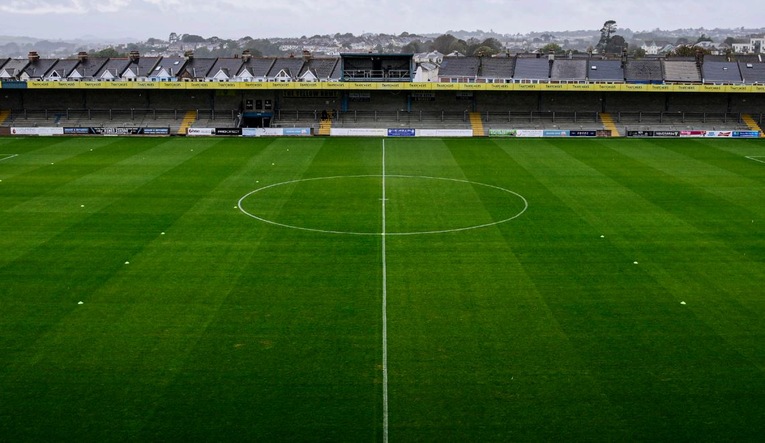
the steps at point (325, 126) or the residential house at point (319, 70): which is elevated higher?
the residential house at point (319, 70)

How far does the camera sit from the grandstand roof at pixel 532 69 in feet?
291

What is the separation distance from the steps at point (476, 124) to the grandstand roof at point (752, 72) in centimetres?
3173

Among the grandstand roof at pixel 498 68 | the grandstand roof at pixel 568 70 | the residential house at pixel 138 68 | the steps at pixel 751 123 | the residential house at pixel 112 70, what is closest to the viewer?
the steps at pixel 751 123

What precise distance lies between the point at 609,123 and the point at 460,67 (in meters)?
26.6

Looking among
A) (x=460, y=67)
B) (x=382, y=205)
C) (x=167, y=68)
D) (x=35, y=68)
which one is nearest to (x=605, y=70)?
(x=460, y=67)

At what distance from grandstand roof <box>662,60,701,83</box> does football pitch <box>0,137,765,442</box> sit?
139 feet

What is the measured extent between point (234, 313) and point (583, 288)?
37.9 ft

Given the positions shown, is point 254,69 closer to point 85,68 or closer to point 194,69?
point 194,69

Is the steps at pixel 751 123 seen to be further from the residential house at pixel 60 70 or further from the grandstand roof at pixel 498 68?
the residential house at pixel 60 70

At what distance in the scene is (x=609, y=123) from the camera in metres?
72.7

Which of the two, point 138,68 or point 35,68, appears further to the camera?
point 138,68

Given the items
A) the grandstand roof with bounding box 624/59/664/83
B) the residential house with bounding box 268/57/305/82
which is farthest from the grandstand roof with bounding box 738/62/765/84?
the residential house with bounding box 268/57/305/82

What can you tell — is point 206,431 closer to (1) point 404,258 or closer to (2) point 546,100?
(1) point 404,258

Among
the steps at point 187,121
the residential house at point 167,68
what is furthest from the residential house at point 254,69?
the steps at point 187,121
